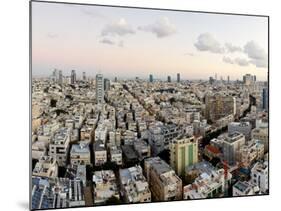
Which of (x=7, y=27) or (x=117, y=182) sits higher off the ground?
(x=7, y=27)

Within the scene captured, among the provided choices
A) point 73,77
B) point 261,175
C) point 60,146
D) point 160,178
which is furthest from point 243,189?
point 73,77

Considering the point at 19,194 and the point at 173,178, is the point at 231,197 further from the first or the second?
the point at 19,194

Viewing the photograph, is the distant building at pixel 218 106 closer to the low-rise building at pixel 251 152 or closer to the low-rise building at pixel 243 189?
the low-rise building at pixel 251 152

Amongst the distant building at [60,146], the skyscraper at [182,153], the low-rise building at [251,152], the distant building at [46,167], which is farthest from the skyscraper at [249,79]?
the distant building at [46,167]

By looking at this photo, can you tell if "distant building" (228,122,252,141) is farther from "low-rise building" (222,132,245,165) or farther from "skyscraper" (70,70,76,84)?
"skyscraper" (70,70,76,84)

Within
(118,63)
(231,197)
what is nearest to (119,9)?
(118,63)

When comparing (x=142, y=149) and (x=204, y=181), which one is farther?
Answer: (x=204, y=181)

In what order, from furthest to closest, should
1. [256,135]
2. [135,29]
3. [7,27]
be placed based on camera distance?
[256,135], [135,29], [7,27]

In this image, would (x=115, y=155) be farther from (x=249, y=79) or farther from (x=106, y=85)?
(x=249, y=79)
